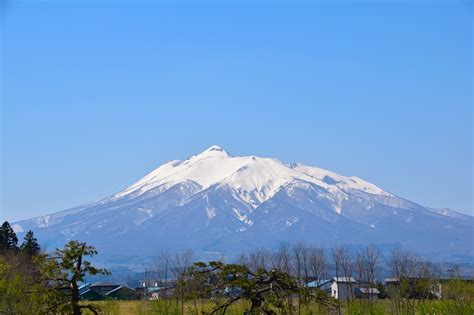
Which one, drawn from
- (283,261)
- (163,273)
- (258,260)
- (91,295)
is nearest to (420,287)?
(283,261)


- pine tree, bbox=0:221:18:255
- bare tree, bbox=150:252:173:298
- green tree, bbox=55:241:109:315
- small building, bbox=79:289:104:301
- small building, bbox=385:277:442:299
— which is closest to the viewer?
green tree, bbox=55:241:109:315

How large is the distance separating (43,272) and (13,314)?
823 cm

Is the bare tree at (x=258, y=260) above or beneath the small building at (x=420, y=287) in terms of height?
above

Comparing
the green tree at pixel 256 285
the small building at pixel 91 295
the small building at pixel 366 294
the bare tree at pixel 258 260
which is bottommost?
the small building at pixel 91 295

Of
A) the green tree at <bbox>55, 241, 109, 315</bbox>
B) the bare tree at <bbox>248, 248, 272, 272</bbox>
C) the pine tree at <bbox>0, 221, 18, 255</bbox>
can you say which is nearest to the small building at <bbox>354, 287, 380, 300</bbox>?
the bare tree at <bbox>248, 248, 272, 272</bbox>

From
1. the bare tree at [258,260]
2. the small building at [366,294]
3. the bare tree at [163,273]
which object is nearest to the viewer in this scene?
the small building at [366,294]

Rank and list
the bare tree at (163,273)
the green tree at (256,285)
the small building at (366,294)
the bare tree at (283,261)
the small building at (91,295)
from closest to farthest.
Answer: the green tree at (256,285), the small building at (366,294), the bare tree at (163,273), the bare tree at (283,261), the small building at (91,295)

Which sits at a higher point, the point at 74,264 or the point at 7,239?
the point at 7,239

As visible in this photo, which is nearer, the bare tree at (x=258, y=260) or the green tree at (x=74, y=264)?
the green tree at (x=74, y=264)

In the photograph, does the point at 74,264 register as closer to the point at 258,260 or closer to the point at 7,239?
the point at 7,239

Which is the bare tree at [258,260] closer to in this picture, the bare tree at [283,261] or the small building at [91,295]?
the bare tree at [283,261]

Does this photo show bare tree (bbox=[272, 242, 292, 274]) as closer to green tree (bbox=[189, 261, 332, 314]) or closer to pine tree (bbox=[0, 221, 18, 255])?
pine tree (bbox=[0, 221, 18, 255])

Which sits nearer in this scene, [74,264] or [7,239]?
[74,264]

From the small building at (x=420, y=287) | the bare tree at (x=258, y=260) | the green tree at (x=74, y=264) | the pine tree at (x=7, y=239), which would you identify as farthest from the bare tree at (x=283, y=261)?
the green tree at (x=74, y=264)
